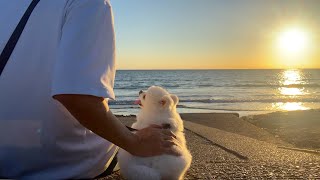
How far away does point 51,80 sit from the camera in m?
1.81

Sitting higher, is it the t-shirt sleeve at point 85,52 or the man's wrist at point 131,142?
the t-shirt sleeve at point 85,52

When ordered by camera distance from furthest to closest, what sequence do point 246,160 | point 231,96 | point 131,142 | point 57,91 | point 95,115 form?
point 231,96, point 246,160, point 131,142, point 95,115, point 57,91

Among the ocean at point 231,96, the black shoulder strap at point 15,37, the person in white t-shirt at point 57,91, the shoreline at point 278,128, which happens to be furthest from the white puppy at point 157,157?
the ocean at point 231,96

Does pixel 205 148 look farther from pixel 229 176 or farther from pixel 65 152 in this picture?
pixel 65 152

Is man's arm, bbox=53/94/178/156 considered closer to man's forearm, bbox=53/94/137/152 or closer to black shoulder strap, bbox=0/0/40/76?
man's forearm, bbox=53/94/137/152

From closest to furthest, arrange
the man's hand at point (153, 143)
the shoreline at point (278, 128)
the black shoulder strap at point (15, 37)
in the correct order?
1. the black shoulder strap at point (15, 37)
2. the man's hand at point (153, 143)
3. the shoreline at point (278, 128)

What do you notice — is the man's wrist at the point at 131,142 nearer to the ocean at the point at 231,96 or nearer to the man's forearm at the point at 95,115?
the man's forearm at the point at 95,115

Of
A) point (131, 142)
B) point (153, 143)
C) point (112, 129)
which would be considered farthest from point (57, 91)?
point (153, 143)

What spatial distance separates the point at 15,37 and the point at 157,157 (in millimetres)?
955

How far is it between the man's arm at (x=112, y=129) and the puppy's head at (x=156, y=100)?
9.0 inches

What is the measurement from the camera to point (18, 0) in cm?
183

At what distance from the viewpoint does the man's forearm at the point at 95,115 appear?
1646 mm

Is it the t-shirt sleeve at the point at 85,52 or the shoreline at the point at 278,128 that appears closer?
the t-shirt sleeve at the point at 85,52

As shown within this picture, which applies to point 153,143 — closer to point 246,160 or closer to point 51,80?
point 51,80
